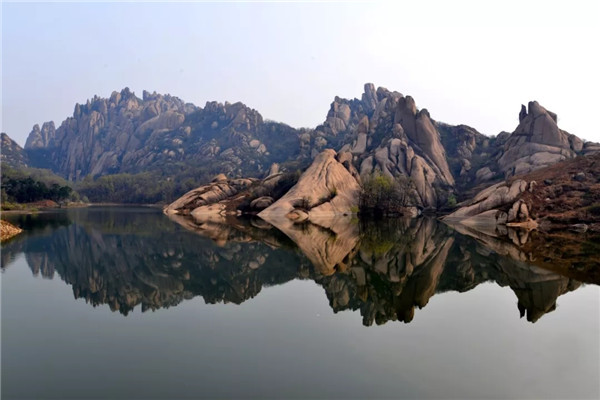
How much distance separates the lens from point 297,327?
16703 millimetres

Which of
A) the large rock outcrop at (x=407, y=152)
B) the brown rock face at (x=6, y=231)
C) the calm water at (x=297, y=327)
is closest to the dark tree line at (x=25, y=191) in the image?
the brown rock face at (x=6, y=231)

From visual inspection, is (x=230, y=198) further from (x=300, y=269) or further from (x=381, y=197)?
(x=300, y=269)

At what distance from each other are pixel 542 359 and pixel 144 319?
1529cm

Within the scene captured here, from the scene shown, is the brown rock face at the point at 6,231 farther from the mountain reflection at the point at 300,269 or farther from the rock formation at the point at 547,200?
the rock formation at the point at 547,200

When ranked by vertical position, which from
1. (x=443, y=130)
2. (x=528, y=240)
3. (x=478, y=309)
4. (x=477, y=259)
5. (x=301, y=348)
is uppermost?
(x=443, y=130)

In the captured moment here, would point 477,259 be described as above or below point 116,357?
above

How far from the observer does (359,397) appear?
424 inches

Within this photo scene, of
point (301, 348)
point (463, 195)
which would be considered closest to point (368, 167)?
point (463, 195)

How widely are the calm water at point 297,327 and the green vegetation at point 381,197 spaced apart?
55913 millimetres

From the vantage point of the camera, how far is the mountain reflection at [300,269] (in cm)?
2141

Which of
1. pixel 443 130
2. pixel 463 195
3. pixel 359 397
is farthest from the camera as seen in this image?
pixel 443 130

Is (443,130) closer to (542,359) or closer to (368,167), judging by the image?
(368,167)

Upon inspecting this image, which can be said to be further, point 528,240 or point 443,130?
point 443,130

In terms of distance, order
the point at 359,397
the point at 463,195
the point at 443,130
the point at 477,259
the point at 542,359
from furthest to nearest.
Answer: the point at 443,130 → the point at 463,195 → the point at 477,259 → the point at 542,359 → the point at 359,397
